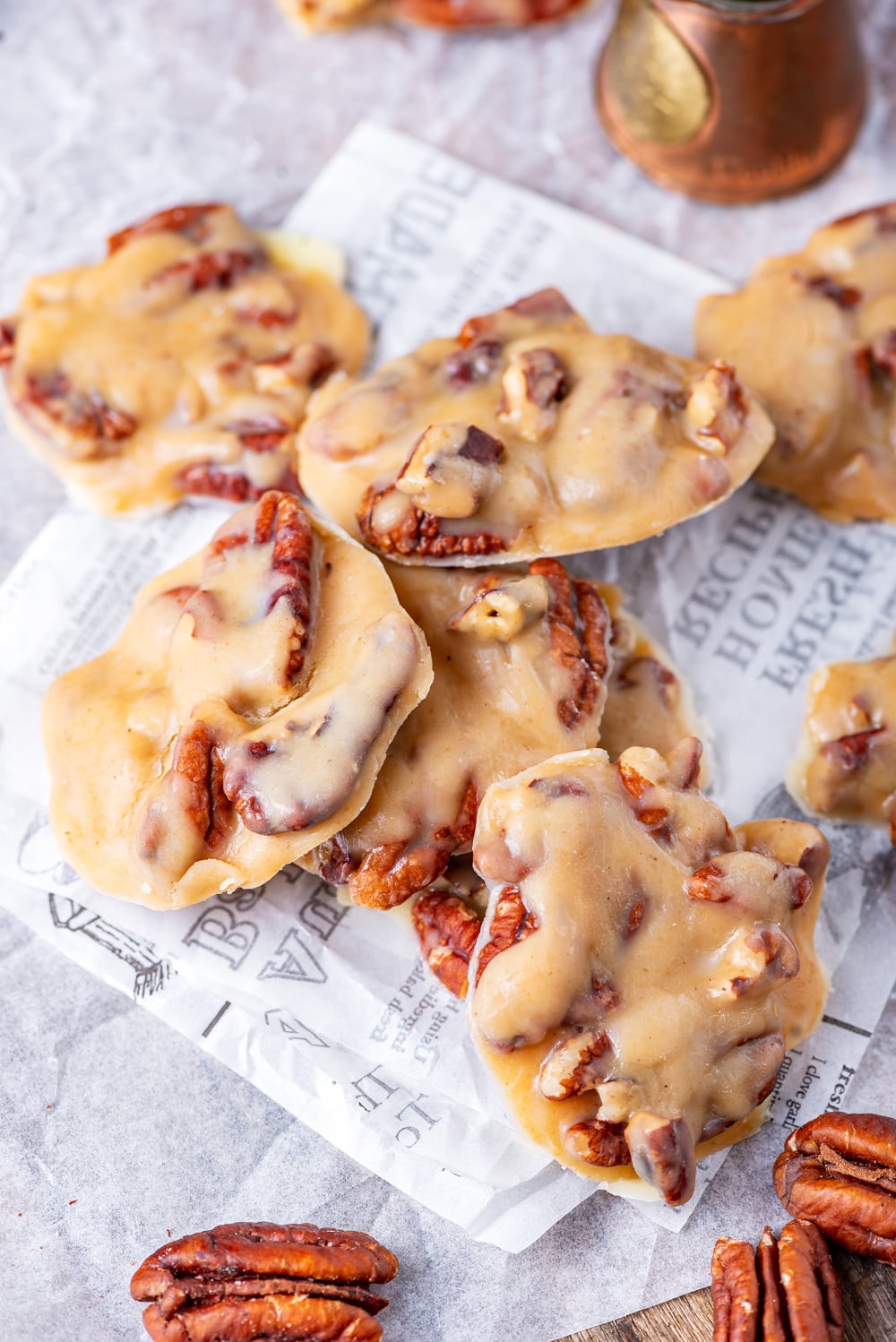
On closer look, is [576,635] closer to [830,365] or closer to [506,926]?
[506,926]

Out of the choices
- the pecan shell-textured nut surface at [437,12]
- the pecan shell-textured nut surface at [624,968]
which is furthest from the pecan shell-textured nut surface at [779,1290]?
the pecan shell-textured nut surface at [437,12]

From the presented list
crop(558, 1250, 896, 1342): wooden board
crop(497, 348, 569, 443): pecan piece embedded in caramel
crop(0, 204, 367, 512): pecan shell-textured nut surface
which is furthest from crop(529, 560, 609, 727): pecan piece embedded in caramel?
crop(558, 1250, 896, 1342): wooden board

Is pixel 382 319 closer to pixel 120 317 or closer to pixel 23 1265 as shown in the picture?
pixel 120 317

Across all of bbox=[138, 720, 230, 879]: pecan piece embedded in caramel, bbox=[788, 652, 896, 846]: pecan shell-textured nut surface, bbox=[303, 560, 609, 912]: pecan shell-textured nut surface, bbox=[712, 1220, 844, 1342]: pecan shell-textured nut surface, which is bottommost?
bbox=[712, 1220, 844, 1342]: pecan shell-textured nut surface

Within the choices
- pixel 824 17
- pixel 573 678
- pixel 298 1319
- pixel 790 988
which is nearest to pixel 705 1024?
pixel 790 988

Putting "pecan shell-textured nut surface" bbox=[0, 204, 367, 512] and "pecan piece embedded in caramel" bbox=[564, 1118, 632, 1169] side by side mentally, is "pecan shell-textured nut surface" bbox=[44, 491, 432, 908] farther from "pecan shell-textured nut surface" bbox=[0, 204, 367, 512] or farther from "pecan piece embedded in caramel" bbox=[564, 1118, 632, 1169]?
"pecan piece embedded in caramel" bbox=[564, 1118, 632, 1169]

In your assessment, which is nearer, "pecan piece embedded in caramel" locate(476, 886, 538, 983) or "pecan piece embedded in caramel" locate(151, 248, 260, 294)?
"pecan piece embedded in caramel" locate(476, 886, 538, 983)
